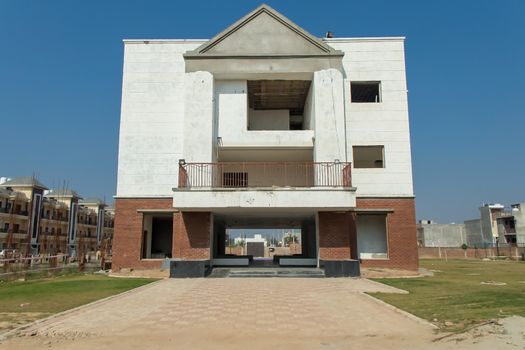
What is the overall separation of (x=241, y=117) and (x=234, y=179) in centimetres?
330

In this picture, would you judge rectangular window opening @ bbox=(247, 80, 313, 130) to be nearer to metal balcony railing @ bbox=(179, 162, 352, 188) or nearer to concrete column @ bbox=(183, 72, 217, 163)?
concrete column @ bbox=(183, 72, 217, 163)

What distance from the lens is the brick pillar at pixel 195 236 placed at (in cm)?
1717

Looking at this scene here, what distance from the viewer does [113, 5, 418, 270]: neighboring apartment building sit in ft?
58.7

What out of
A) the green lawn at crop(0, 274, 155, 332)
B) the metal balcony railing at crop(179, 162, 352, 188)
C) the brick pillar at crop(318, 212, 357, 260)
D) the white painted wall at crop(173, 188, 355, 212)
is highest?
the metal balcony railing at crop(179, 162, 352, 188)

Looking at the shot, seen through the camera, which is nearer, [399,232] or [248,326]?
[248,326]

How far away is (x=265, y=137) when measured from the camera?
19469 mm

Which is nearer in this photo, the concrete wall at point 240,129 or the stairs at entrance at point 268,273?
the stairs at entrance at point 268,273

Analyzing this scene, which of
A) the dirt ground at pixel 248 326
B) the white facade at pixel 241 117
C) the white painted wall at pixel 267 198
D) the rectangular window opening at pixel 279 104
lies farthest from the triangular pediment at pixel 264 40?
the dirt ground at pixel 248 326

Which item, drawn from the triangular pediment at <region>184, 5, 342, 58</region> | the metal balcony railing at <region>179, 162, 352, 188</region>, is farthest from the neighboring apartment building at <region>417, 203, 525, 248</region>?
the triangular pediment at <region>184, 5, 342, 58</region>

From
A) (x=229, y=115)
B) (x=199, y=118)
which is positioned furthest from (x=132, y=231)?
(x=229, y=115)

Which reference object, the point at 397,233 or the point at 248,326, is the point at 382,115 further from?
the point at 248,326

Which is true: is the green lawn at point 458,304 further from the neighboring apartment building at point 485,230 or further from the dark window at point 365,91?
the neighboring apartment building at point 485,230

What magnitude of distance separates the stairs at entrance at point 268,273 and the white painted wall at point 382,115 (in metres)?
5.11

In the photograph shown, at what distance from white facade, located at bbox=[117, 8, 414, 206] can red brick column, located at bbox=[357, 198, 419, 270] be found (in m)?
0.48
